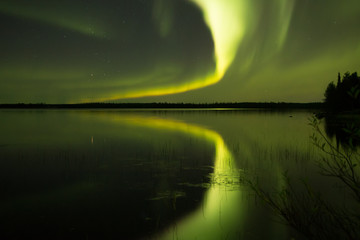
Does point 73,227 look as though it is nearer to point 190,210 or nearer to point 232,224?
point 190,210

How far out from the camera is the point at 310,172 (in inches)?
599

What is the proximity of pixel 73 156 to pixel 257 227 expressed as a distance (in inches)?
601

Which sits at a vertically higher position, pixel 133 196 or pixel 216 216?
pixel 133 196

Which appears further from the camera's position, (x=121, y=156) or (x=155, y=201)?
(x=121, y=156)

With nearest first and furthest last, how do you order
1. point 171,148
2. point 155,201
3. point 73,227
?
point 73,227, point 155,201, point 171,148

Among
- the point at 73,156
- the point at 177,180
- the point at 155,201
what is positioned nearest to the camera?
the point at 155,201

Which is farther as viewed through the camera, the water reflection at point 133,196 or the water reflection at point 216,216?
the water reflection at point 133,196

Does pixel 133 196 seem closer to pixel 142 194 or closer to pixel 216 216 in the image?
pixel 142 194

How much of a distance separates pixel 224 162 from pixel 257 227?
9.29 m

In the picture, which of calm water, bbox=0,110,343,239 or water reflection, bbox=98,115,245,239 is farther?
calm water, bbox=0,110,343,239

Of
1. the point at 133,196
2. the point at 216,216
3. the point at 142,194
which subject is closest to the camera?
the point at 216,216

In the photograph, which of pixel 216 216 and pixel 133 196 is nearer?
pixel 216 216

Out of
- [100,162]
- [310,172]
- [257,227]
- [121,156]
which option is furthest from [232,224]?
[121,156]

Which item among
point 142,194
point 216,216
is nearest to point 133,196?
point 142,194
